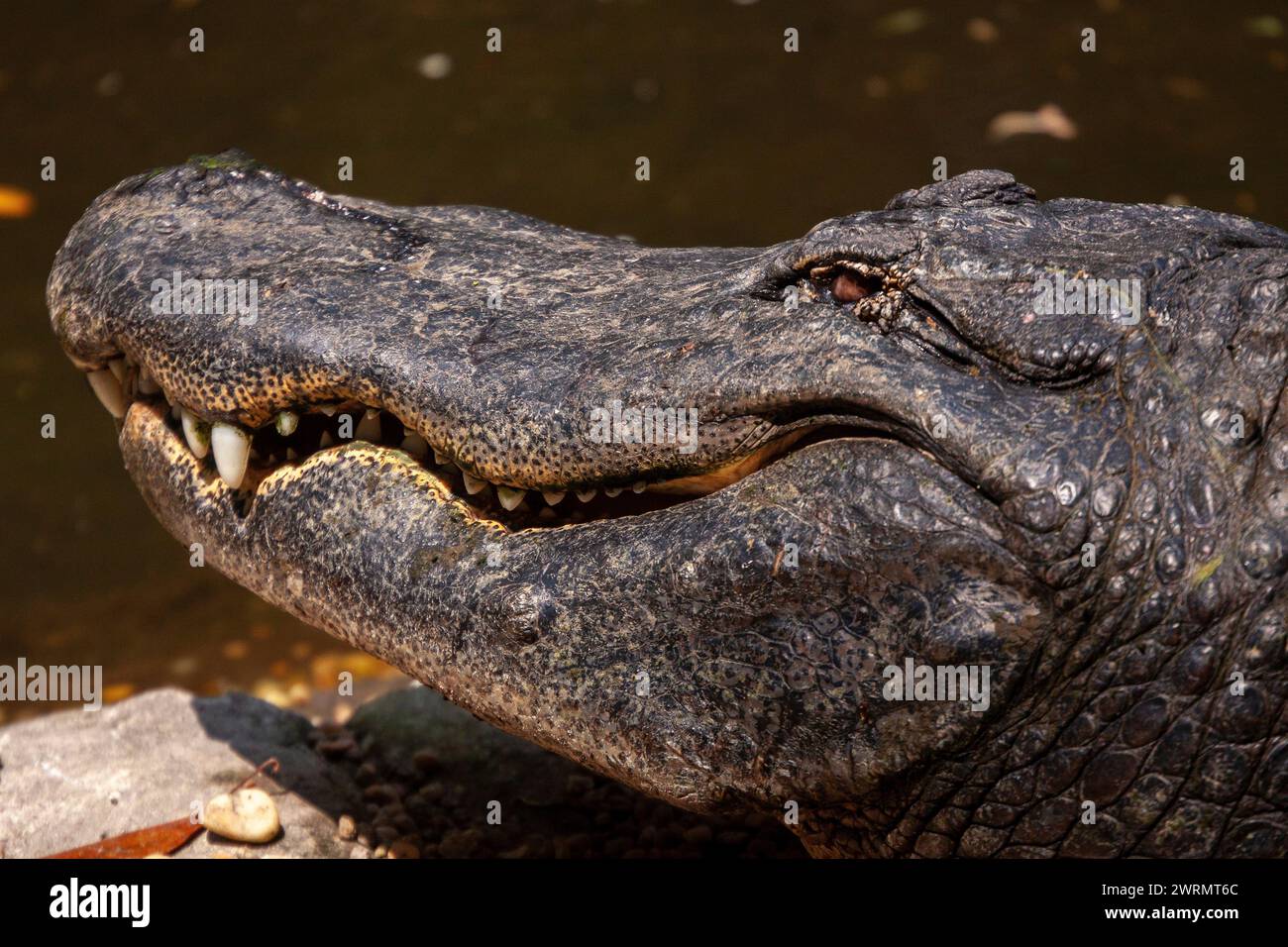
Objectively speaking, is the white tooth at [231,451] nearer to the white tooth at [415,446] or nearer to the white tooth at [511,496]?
the white tooth at [415,446]

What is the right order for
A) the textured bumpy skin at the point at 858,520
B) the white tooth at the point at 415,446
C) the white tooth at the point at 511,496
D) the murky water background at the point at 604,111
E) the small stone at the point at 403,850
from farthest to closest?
the murky water background at the point at 604,111 → the small stone at the point at 403,850 → the white tooth at the point at 415,446 → the white tooth at the point at 511,496 → the textured bumpy skin at the point at 858,520

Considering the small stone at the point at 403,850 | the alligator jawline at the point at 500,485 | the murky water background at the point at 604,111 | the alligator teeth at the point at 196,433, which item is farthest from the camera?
the murky water background at the point at 604,111

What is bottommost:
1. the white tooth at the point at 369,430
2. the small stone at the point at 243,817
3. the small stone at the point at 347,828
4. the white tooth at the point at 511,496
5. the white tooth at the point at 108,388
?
the small stone at the point at 347,828

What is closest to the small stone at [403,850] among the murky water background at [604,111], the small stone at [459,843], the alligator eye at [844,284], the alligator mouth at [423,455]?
the small stone at [459,843]

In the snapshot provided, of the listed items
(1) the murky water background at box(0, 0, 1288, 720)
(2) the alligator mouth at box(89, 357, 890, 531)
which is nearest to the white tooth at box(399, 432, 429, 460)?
(2) the alligator mouth at box(89, 357, 890, 531)

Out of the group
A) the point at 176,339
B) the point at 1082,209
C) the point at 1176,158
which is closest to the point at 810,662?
the point at 1082,209

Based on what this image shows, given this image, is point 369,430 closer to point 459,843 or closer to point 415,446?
point 415,446

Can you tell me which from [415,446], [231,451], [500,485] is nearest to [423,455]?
[415,446]
